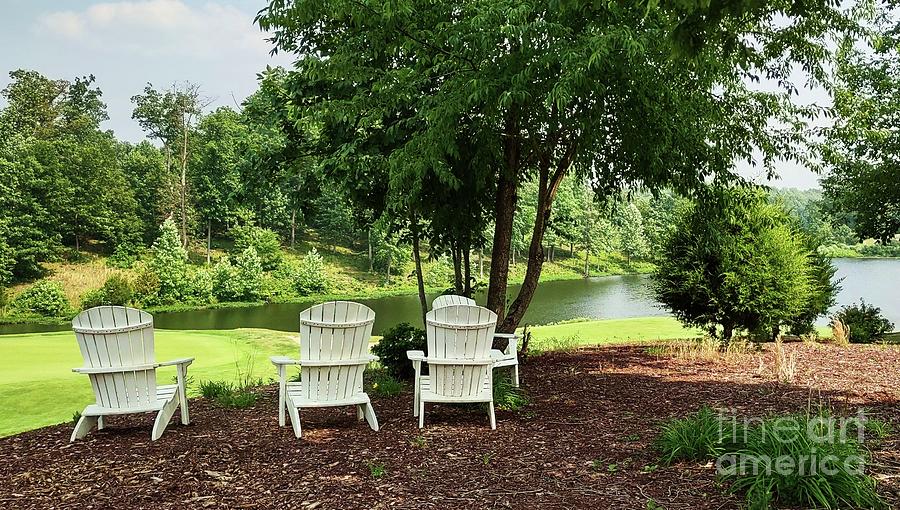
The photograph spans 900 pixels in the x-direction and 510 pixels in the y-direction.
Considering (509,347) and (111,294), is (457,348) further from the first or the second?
(111,294)

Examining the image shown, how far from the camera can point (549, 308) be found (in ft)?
83.5

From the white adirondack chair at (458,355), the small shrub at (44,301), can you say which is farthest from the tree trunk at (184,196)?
the white adirondack chair at (458,355)

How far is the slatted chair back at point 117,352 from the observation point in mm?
4711

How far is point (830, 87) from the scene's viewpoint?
7297mm

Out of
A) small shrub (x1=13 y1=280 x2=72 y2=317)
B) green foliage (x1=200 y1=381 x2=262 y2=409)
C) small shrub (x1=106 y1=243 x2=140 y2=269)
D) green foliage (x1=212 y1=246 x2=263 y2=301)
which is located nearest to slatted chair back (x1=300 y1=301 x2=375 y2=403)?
green foliage (x1=200 y1=381 x2=262 y2=409)

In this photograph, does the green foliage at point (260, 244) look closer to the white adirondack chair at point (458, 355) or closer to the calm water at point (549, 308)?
the calm water at point (549, 308)

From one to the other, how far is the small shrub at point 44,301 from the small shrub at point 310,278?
9868 millimetres

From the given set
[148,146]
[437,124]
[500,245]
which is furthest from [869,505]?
[148,146]

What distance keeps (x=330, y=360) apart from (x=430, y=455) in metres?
1.15

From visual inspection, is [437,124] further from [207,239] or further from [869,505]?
[207,239]

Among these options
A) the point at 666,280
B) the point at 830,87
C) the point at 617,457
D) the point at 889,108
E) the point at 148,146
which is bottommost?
the point at 617,457

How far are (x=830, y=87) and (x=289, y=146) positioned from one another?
5.75 m

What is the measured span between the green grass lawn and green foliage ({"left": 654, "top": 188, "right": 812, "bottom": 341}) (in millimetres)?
5891

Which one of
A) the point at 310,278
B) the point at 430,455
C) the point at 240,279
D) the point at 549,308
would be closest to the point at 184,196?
the point at 240,279
